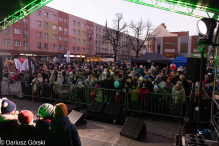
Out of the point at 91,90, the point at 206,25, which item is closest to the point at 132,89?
the point at 91,90

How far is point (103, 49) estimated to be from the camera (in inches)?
2655

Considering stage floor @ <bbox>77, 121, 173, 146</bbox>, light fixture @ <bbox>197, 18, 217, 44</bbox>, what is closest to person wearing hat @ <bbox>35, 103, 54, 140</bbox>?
stage floor @ <bbox>77, 121, 173, 146</bbox>

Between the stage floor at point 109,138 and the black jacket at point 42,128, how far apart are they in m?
1.72

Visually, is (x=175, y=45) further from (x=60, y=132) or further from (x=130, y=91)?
(x=60, y=132)

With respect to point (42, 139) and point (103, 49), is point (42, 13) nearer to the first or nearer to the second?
point (103, 49)

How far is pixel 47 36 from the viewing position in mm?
42344

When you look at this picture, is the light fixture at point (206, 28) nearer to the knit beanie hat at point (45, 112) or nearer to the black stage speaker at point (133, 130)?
the black stage speaker at point (133, 130)

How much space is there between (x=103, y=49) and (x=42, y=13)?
101ft

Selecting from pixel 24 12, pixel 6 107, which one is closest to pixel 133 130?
pixel 6 107

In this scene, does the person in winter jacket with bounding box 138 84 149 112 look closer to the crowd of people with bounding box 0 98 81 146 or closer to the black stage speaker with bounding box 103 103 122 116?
the black stage speaker with bounding box 103 103 122 116

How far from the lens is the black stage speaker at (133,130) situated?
456 centimetres

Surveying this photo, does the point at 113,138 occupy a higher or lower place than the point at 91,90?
lower

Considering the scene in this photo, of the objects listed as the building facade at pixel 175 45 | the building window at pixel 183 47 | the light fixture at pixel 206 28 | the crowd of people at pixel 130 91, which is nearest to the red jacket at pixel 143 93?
the crowd of people at pixel 130 91

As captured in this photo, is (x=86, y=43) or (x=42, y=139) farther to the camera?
(x=86, y=43)
